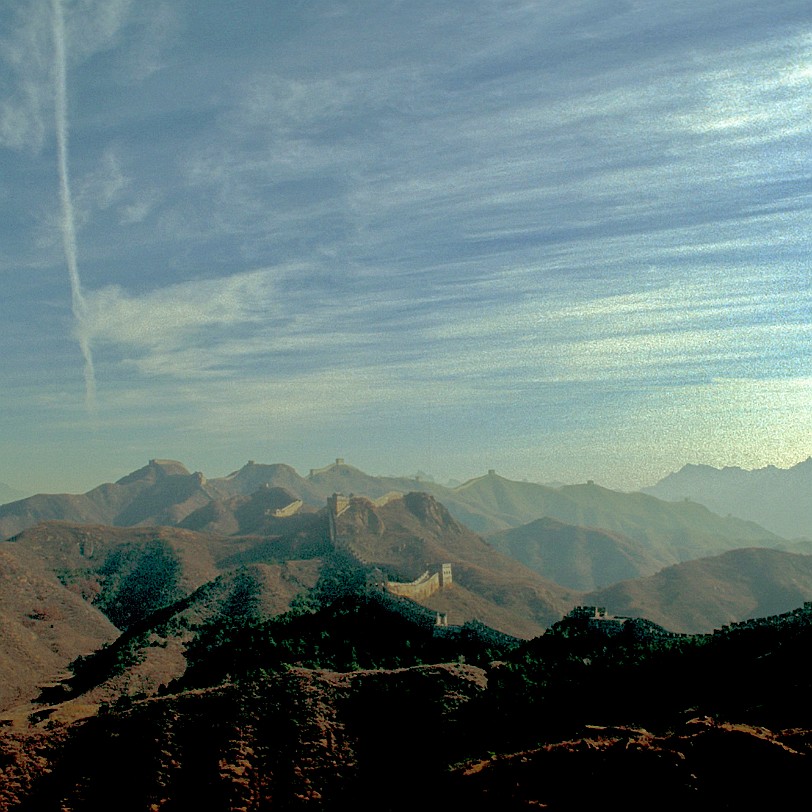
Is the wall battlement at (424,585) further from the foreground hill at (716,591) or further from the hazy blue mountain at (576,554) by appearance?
the hazy blue mountain at (576,554)

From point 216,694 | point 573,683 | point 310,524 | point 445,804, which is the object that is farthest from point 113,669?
point 310,524

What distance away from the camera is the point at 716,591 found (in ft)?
294

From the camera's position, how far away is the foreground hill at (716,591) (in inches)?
3216

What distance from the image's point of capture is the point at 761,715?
15109 millimetres

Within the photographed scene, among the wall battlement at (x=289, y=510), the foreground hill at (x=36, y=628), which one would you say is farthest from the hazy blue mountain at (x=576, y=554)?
the foreground hill at (x=36, y=628)

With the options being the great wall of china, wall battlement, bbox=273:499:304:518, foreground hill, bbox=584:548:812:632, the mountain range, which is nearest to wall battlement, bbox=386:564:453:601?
the great wall of china

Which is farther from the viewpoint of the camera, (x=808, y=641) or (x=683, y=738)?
(x=808, y=641)

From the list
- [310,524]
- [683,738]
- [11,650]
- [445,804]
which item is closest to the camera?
[683,738]

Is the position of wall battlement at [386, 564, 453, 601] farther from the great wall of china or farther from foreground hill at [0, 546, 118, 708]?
foreground hill at [0, 546, 118, 708]

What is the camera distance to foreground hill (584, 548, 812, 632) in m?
81.7

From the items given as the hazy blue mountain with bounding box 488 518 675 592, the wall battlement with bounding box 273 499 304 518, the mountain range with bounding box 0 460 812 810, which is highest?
the wall battlement with bounding box 273 499 304 518

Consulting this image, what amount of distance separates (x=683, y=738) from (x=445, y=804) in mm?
4848

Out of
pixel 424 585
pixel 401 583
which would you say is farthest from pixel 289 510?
pixel 401 583

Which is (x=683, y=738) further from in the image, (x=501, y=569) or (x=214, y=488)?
(x=214, y=488)
